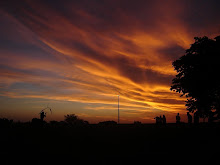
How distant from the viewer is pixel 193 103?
3153cm

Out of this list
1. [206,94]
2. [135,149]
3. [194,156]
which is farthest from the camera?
[206,94]

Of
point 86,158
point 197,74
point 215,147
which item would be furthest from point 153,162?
point 197,74

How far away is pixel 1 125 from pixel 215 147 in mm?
26860

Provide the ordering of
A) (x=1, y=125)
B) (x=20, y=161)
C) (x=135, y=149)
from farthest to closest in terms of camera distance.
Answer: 1. (x=1, y=125)
2. (x=135, y=149)
3. (x=20, y=161)

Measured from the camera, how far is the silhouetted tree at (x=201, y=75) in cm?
2856

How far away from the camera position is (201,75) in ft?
95.3

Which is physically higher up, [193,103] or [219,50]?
[219,50]

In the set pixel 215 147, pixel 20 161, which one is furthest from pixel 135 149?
pixel 20 161

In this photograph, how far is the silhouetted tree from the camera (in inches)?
1125

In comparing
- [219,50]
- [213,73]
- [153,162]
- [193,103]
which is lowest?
[153,162]

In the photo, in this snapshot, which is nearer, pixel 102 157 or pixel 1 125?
pixel 102 157

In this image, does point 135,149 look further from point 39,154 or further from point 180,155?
point 39,154

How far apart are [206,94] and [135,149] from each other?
19743 millimetres

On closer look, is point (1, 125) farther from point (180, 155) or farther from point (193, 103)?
point (193, 103)
